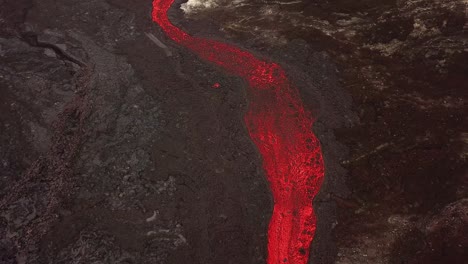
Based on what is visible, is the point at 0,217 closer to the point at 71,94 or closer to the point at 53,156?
the point at 53,156

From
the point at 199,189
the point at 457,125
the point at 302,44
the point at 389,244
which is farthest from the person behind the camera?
the point at 302,44

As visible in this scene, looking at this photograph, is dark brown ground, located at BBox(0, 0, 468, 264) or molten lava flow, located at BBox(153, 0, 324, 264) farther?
molten lava flow, located at BBox(153, 0, 324, 264)


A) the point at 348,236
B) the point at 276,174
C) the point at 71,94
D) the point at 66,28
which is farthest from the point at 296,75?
the point at 66,28

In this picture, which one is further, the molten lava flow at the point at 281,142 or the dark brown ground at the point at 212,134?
the molten lava flow at the point at 281,142
